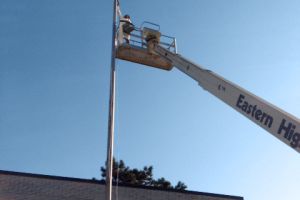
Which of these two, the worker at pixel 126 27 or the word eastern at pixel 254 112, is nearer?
the word eastern at pixel 254 112

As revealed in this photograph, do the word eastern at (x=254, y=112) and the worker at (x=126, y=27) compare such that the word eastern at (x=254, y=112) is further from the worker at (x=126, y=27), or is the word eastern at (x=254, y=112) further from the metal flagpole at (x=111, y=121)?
the worker at (x=126, y=27)

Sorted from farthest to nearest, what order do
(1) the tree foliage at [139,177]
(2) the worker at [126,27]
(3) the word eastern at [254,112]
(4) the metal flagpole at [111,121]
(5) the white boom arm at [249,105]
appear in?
(1) the tree foliage at [139,177] → (2) the worker at [126,27] → (4) the metal flagpole at [111,121] → (3) the word eastern at [254,112] → (5) the white boom arm at [249,105]

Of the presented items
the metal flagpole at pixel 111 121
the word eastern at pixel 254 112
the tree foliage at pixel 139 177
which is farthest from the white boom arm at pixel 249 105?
the tree foliage at pixel 139 177

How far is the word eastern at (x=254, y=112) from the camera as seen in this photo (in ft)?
30.7

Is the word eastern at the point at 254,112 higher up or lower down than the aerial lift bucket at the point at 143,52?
lower down

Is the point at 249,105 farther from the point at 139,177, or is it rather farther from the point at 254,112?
the point at 139,177

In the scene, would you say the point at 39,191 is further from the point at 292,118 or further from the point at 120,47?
the point at 292,118

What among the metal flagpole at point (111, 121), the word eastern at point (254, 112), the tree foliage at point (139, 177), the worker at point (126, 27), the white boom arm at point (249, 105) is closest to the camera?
the white boom arm at point (249, 105)

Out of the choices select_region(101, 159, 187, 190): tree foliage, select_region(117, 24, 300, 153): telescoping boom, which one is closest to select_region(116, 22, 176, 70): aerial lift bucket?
select_region(117, 24, 300, 153): telescoping boom

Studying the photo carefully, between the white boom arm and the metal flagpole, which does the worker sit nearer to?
the metal flagpole

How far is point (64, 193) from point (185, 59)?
8.42m

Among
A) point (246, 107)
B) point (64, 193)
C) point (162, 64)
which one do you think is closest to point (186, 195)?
point (64, 193)

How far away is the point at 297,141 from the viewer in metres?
8.52

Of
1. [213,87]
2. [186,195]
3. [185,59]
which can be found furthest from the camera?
[186,195]
